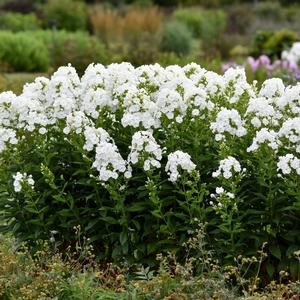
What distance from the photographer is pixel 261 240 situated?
16.0 feet

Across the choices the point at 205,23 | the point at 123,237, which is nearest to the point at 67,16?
the point at 205,23

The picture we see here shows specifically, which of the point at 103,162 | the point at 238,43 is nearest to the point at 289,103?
the point at 103,162

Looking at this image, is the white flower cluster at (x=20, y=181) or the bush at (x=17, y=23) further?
the bush at (x=17, y=23)

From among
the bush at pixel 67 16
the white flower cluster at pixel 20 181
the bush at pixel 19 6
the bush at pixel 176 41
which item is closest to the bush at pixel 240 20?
the bush at pixel 67 16

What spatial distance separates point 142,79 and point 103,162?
0.78 m

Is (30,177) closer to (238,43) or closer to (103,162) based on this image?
(103,162)

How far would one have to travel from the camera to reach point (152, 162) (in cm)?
482

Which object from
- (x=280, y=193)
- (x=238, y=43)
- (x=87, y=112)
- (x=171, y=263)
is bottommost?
(x=238, y=43)

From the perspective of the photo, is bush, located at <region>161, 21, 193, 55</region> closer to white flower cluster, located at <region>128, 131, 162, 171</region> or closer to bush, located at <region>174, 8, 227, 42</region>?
bush, located at <region>174, 8, 227, 42</region>

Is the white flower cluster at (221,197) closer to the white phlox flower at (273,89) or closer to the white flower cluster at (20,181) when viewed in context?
the white phlox flower at (273,89)

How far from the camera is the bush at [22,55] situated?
690 inches

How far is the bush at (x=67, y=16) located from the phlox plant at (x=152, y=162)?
21.9 m

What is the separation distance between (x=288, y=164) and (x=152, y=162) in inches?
33.5

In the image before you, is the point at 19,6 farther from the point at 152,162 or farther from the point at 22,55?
the point at 152,162
